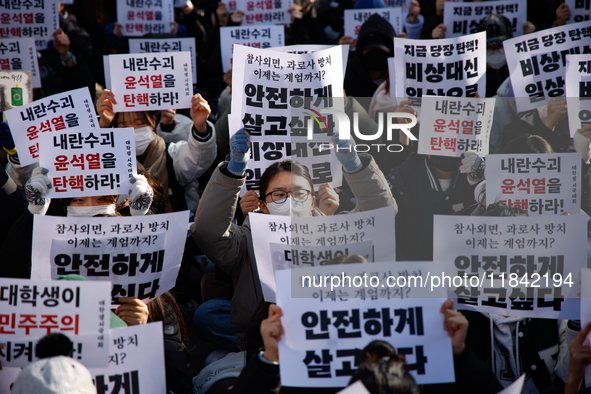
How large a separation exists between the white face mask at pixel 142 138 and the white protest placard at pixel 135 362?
227 cm

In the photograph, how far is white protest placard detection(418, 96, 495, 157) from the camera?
161 inches

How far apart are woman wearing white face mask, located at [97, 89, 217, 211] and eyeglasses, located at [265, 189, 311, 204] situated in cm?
131

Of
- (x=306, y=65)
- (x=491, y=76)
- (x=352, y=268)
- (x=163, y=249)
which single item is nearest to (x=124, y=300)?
(x=163, y=249)

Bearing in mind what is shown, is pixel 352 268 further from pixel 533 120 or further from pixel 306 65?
pixel 533 120

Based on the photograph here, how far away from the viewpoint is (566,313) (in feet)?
9.29

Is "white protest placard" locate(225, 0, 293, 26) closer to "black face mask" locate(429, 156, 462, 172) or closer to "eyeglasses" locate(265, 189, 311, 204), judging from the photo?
"black face mask" locate(429, 156, 462, 172)

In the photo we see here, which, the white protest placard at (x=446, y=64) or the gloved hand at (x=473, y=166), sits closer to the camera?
the gloved hand at (x=473, y=166)

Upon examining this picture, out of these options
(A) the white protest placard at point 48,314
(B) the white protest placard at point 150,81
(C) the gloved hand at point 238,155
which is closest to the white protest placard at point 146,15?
(B) the white protest placard at point 150,81

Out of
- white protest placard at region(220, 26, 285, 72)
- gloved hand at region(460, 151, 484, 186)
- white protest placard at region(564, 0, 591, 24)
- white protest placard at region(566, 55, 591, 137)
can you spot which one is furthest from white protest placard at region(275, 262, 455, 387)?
white protest placard at region(564, 0, 591, 24)

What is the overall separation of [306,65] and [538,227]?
6.41 ft

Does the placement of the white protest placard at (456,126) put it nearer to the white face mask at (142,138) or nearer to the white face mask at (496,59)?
the white face mask at (496,59)

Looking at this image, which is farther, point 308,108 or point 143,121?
point 143,121

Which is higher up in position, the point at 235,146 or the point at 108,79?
the point at 108,79

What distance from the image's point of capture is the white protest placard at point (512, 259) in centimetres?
293
